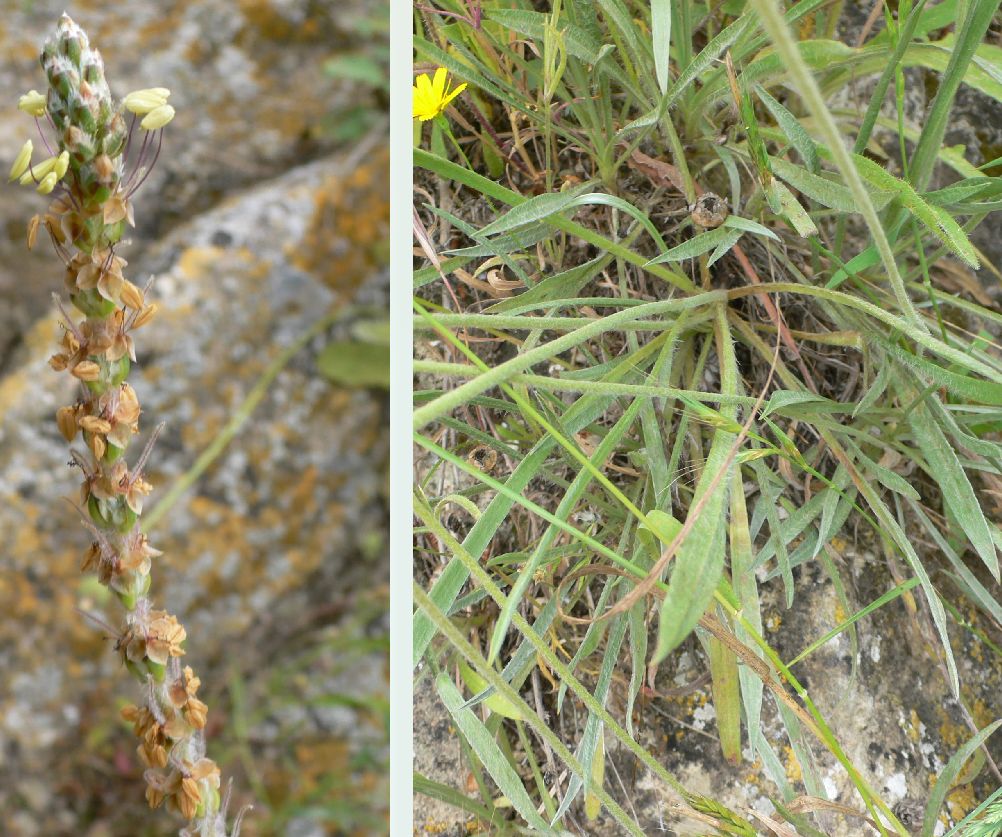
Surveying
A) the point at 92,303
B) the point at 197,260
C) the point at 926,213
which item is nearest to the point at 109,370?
the point at 92,303

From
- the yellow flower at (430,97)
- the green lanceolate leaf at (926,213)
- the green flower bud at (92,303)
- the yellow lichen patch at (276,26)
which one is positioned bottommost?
the green lanceolate leaf at (926,213)

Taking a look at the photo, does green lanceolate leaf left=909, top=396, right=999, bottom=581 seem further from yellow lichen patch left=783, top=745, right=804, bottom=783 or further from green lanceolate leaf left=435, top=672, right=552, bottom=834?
green lanceolate leaf left=435, top=672, right=552, bottom=834

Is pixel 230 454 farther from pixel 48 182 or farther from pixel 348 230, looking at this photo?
pixel 48 182

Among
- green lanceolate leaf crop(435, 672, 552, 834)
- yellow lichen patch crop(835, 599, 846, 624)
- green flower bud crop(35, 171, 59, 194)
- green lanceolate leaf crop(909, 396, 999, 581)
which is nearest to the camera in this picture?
green flower bud crop(35, 171, 59, 194)

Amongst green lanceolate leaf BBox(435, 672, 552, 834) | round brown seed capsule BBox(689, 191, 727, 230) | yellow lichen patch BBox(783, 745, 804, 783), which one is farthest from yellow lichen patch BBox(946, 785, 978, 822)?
round brown seed capsule BBox(689, 191, 727, 230)

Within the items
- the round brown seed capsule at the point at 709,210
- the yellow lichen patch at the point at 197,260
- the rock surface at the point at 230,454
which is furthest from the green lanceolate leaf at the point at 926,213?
the yellow lichen patch at the point at 197,260

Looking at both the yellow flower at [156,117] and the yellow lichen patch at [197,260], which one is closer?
the yellow flower at [156,117]

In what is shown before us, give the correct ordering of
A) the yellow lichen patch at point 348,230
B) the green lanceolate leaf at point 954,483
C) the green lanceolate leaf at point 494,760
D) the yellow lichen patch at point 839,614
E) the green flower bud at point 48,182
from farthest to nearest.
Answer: the yellow lichen patch at point 348,230
the yellow lichen patch at point 839,614
the green lanceolate leaf at point 954,483
the green lanceolate leaf at point 494,760
the green flower bud at point 48,182

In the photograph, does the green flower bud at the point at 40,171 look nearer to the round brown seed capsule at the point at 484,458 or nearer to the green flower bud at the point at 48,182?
the green flower bud at the point at 48,182
